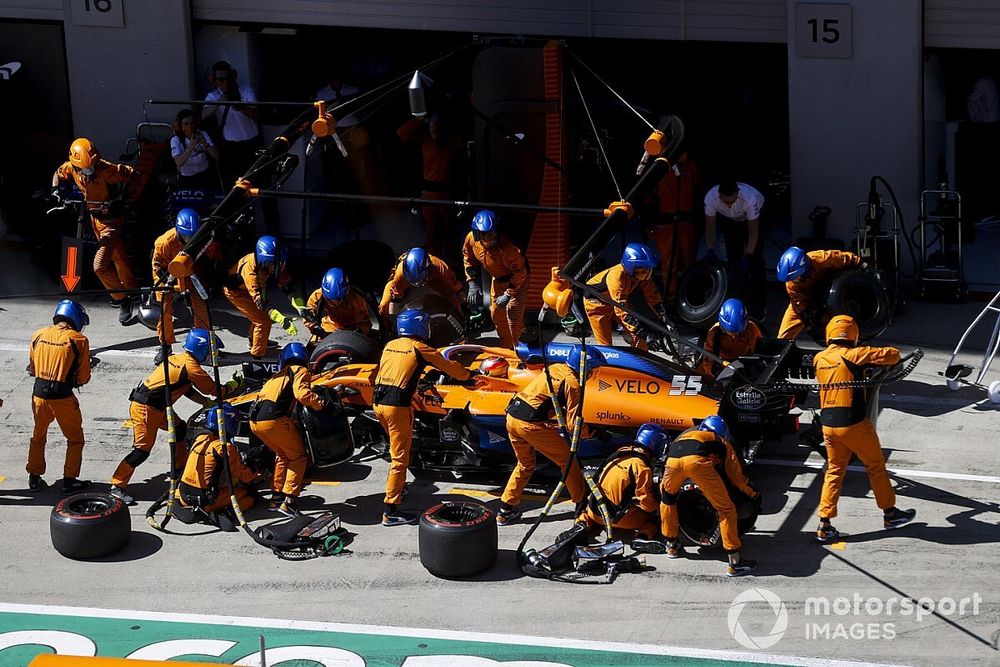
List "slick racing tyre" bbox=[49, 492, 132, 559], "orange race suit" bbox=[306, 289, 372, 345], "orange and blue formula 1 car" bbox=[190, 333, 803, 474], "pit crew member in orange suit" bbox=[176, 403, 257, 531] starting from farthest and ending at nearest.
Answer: "orange race suit" bbox=[306, 289, 372, 345]
"orange and blue formula 1 car" bbox=[190, 333, 803, 474]
"pit crew member in orange suit" bbox=[176, 403, 257, 531]
"slick racing tyre" bbox=[49, 492, 132, 559]

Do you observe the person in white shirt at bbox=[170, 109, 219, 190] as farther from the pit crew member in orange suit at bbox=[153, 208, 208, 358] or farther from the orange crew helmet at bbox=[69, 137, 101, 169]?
the pit crew member in orange suit at bbox=[153, 208, 208, 358]

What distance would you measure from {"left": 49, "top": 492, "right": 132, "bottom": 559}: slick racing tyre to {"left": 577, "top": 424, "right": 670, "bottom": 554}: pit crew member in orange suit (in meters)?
3.58

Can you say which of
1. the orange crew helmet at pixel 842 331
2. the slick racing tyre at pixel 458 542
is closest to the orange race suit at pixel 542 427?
the slick racing tyre at pixel 458 542

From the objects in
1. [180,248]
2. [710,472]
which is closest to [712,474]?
[710,472]

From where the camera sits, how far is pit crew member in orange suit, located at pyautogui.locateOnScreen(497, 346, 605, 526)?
36.3 feet

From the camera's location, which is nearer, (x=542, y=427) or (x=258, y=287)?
(x=542, y=427)

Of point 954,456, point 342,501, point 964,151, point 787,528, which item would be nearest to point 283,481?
point 342,501

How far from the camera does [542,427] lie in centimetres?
1107

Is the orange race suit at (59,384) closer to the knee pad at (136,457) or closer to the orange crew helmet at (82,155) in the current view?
the knee pad at (136,457)

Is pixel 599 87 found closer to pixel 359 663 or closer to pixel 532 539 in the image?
pixel 532 539

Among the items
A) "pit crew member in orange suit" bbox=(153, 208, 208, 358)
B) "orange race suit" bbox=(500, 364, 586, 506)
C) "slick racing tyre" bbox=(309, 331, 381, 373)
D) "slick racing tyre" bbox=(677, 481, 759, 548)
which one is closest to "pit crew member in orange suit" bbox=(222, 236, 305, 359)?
"pit crew member in orange suit" bbox=(153, 208, 208, 358)

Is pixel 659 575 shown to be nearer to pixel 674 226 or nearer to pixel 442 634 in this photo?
pixel 442 634

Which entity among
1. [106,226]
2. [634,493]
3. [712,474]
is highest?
[106,226]

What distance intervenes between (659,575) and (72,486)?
5.19m
